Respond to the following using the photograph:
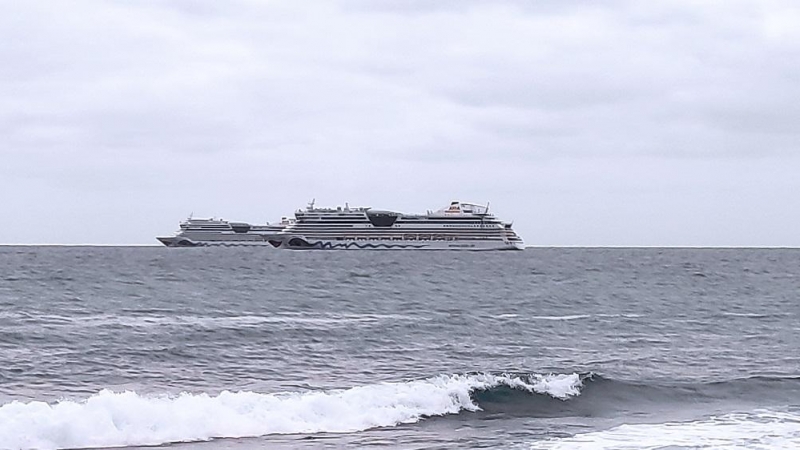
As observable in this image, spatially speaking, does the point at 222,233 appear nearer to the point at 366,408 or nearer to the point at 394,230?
the point at 394,230

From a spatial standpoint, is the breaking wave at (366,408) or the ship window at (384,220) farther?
the ship window at (384,220)

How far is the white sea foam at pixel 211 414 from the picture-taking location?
16266mm

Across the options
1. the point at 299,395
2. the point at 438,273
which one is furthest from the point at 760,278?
the point at 299,395

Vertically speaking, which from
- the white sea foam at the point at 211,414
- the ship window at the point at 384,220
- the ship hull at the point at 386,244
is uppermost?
the ship window at the point at 384,220

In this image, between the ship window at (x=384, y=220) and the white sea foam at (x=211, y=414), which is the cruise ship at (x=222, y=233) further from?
the white sea foam at (x=211, y=414)

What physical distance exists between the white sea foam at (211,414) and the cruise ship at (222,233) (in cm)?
13453

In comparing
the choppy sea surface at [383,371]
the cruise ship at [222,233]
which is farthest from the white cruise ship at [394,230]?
A: the choppy sea surface at [383,371]

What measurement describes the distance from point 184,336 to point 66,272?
106ft

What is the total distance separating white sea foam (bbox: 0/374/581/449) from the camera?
16266 mm

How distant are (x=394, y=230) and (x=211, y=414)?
11667cm

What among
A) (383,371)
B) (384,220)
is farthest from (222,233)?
(383,371)

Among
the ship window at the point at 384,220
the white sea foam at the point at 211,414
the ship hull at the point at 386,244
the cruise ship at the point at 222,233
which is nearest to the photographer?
the white sea foam at the point at 211,414

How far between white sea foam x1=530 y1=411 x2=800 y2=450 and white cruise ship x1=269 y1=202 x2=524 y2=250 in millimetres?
113629

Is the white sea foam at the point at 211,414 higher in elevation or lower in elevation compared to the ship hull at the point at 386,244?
lower
